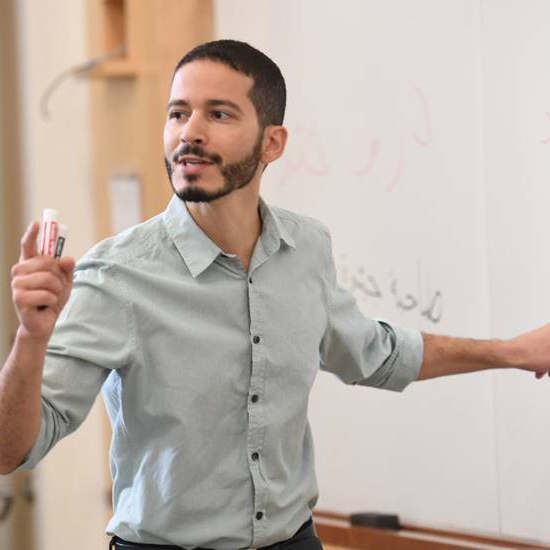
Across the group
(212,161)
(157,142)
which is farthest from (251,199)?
(157,142)

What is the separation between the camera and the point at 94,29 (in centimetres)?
287

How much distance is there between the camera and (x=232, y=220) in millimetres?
1644

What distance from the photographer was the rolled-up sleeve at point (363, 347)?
1.76 metres

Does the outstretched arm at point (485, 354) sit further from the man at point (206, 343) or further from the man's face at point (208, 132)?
the man's face at point (208, 132)

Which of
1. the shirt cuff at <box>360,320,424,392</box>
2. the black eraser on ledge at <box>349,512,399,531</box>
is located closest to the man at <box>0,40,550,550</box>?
the shirt cuff at <box>360,320,424,392</box>

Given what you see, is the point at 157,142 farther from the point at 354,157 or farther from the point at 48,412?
the point at 48,412

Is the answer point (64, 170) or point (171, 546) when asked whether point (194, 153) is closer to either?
point (171, 546)

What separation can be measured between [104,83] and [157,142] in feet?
0.86

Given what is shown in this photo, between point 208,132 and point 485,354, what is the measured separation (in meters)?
0.56

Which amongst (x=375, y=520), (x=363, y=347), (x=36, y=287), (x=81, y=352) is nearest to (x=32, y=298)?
(x=36, y=287)

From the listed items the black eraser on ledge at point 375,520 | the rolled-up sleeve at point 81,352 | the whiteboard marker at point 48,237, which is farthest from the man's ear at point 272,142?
the black eraser on ledge at point 375,520

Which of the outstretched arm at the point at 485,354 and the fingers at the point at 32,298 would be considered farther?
the outstretched arm at the point at 485,354

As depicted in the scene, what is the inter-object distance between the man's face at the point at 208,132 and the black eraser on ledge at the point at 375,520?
76 centimetres

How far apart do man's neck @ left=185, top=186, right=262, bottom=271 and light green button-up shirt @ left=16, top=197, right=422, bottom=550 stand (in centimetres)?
2
